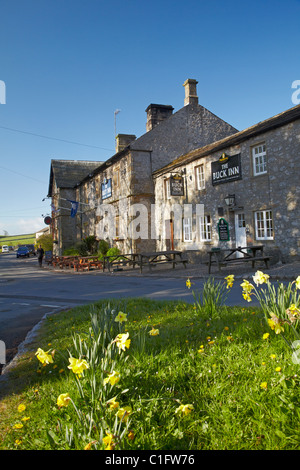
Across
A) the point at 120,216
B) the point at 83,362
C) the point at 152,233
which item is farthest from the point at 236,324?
the point at 120,216

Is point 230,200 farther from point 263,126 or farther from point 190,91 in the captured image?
point 190,91

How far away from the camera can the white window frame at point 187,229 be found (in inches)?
795

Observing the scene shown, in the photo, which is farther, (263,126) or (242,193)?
(242,193)

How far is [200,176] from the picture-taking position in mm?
19578

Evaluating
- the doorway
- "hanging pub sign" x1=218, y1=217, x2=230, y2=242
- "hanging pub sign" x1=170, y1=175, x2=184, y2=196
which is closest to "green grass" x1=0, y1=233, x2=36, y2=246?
the doorway

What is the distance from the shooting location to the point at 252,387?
9.20 ft

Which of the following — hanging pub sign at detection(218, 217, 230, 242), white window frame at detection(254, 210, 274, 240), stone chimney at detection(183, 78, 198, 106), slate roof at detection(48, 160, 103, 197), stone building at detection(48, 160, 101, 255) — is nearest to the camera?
white window frame at detection(254, 210, 274, 240)

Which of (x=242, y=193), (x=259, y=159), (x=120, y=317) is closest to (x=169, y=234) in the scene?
(x=242, y=193)

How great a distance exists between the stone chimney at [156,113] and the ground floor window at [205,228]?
957 centimetres

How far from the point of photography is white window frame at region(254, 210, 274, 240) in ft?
49.0

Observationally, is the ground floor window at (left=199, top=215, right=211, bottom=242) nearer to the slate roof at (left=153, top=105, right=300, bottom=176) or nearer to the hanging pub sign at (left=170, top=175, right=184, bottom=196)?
the hanging pub sign at (left=170, top=175, right=184, bottom=196)

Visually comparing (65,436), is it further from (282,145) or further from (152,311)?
(282,145)

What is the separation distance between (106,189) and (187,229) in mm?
10183

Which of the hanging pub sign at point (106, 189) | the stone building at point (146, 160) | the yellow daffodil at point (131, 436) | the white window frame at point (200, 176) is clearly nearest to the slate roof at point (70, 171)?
the hanging pub sign at point (106, 189)
